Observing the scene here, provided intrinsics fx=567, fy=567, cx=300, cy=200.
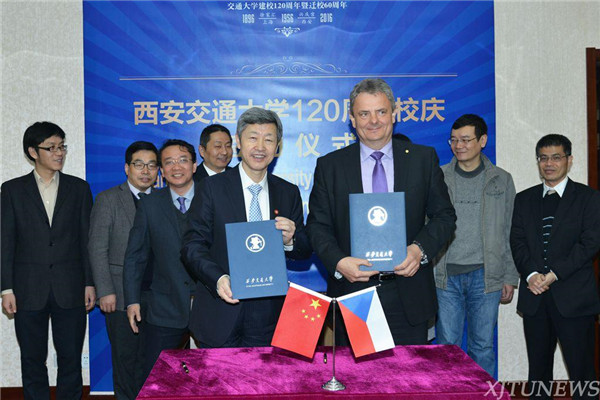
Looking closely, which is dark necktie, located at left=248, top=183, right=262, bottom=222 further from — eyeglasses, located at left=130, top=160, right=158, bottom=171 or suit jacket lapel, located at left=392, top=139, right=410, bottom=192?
eyeglasses, located at left=130, top=160, right=158, bottom=171

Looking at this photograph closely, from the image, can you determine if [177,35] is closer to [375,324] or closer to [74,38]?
[74,38]

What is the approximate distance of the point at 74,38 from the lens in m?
4.36

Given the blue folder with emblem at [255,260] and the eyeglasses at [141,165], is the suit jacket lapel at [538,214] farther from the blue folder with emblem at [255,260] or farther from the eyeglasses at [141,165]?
the eyeglasses at [141,165]

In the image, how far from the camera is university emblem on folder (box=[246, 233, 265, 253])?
6.88ft

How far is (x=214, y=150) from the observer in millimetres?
4016

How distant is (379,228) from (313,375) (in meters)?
0.60

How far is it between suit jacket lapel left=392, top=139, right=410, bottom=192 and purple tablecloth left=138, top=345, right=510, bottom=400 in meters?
0.68

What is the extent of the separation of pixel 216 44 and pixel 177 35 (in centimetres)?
30

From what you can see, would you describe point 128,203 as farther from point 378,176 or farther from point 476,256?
point 476,256

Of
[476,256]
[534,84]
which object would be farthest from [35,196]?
[534,84]

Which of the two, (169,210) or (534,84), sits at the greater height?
(534,84)

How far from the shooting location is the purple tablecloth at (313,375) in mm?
1698

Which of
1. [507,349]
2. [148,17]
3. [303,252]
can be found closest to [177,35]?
[148,17]

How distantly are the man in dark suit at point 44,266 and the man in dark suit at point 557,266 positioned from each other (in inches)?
114
